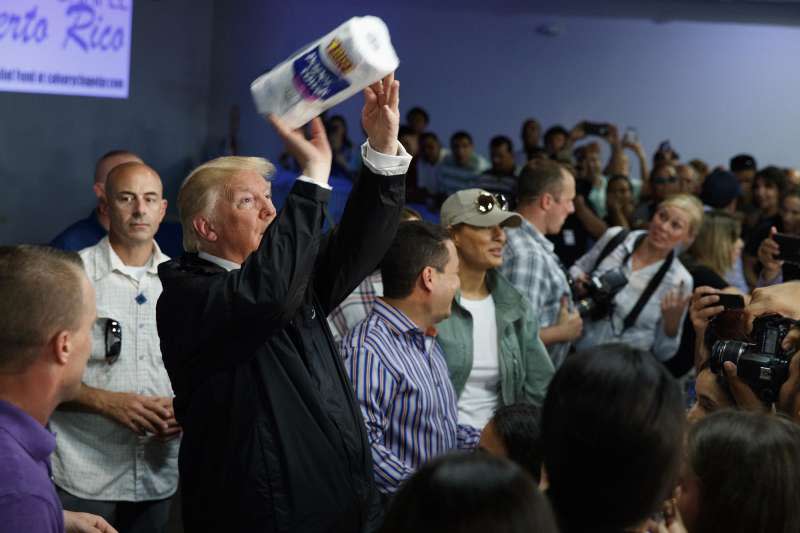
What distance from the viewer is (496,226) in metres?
3.16

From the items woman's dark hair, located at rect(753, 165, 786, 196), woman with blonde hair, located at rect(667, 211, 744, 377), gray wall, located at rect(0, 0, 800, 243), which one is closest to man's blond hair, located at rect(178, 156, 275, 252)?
woman with blonde hair, located at rect(667, 211, 744, 377)

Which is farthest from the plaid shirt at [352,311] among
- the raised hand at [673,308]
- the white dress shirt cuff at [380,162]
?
the raised hand at [673,308]

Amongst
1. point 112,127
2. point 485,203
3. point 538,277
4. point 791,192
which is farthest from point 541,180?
point 112,127

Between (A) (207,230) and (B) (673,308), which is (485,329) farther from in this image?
(B) (673,308)

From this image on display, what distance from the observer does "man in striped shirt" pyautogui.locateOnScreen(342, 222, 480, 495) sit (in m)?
2.36

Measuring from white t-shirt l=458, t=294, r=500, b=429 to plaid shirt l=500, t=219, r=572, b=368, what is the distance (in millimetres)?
636

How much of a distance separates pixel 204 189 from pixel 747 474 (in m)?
1.13

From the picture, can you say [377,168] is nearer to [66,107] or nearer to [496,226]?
[496,226]

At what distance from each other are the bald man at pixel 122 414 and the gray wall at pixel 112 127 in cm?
251

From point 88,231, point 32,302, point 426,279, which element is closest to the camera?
point 32,302

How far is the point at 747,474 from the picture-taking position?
5.11 feet

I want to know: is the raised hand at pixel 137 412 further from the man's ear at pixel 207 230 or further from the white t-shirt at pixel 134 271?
the man's ear at pixel 207 230

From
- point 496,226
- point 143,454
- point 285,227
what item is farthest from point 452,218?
point 285,227

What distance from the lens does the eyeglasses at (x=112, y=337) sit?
266cm
